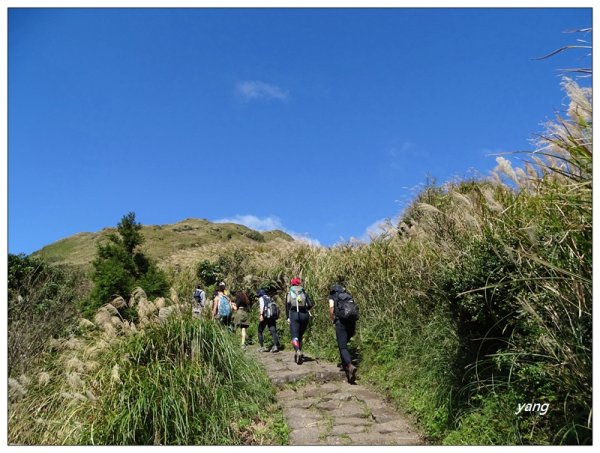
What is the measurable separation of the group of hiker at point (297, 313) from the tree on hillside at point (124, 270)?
1.45m

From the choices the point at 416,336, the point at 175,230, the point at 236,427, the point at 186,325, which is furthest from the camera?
the point at 175,230

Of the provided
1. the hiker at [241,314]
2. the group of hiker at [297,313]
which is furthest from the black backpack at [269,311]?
the hiker at [241,314]

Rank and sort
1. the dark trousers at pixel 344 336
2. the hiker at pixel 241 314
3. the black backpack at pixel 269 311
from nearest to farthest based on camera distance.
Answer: the dark trousers at pixel 344 336, the black backpack at pixel 269 311, the hiker at pixel 241 314

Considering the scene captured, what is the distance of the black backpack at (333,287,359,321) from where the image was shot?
332 inches

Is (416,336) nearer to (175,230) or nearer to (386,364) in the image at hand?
(386,364)

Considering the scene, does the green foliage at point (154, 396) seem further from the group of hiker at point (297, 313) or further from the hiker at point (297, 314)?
the hiker at point (297, 314)

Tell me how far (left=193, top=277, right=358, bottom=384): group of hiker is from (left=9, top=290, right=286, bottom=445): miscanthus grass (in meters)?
0.93

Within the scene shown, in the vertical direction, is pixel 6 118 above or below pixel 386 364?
above

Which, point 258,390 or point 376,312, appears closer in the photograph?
point 258,390

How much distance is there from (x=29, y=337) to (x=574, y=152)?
6.93 meters

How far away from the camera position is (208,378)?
6285mm

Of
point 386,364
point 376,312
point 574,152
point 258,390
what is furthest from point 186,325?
point 574,152

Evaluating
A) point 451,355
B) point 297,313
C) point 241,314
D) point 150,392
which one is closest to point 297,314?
point 297,313

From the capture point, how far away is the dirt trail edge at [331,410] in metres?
5.90
